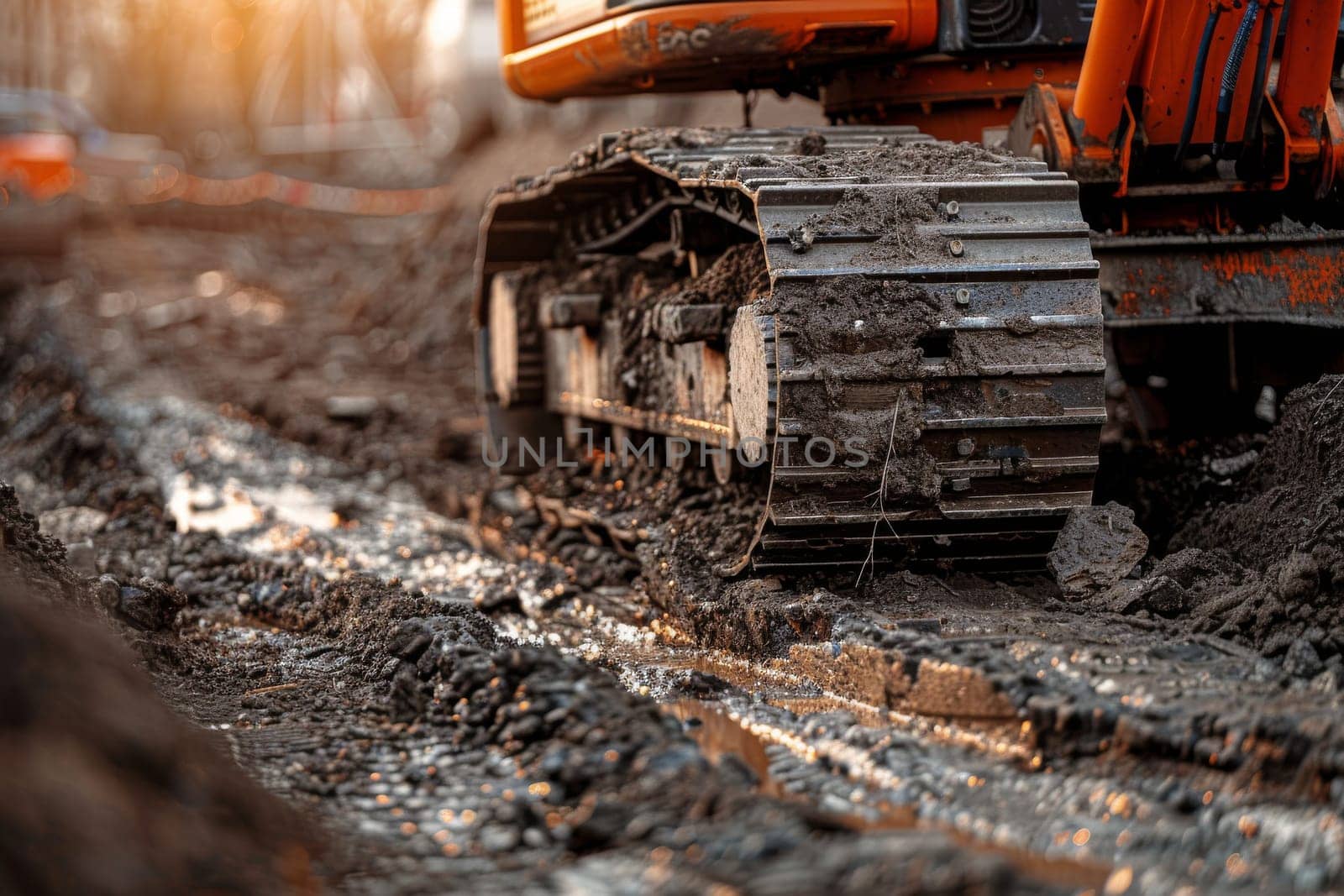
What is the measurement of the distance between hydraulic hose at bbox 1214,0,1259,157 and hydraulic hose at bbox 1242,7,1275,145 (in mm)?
43

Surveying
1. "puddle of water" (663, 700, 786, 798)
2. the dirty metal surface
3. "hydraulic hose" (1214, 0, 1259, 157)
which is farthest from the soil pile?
"hydraulic hose" (1214, 0, 1259, 157)

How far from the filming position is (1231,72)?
5.51 meters

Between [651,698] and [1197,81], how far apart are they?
2.81 meters

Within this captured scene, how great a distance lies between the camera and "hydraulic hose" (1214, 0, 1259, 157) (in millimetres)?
5383

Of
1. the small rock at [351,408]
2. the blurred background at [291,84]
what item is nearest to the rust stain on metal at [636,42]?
the small rock at [351,408]

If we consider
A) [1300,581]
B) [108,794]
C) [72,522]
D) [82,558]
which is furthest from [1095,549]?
[72,522]

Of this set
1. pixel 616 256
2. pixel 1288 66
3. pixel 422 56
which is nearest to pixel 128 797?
pixel 1288 66

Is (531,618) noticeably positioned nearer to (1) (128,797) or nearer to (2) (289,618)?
(2) (289,618)

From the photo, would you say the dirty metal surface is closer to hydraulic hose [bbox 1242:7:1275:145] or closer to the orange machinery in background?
the orange machinery in background

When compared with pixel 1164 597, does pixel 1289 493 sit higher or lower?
higher

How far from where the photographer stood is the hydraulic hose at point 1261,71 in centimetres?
542

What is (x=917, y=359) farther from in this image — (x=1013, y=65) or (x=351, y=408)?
(x=351, y=408)

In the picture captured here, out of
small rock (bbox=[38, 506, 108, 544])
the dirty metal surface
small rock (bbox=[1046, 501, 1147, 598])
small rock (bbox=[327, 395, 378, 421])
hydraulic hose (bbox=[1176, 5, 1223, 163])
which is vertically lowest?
small rock (bbox=[327, 395, 378, 421])

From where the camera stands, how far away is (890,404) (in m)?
4.84
